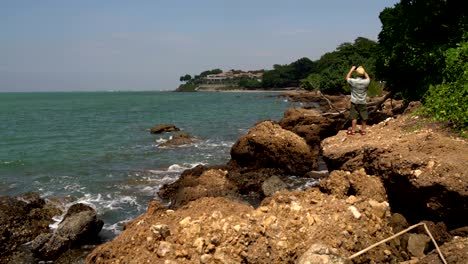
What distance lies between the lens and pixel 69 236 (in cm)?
955

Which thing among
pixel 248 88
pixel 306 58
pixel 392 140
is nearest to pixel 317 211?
pixel 392 140

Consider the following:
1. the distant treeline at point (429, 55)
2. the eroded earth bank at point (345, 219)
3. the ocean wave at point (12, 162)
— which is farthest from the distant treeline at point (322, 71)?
the ocean wave at point (12, 162)

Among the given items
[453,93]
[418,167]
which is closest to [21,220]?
[418,167]

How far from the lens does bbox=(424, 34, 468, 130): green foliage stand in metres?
9.05

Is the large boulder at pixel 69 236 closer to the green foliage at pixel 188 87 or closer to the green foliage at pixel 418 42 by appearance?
the green foliage at pixel 418 42

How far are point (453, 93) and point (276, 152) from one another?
6.68m

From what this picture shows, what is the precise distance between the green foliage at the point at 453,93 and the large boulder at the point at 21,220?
33.2 ft

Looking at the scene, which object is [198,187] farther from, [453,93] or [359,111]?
[453,93]

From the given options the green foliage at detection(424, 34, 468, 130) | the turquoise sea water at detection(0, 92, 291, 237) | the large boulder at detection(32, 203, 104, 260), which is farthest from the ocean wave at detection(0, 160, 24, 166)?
the green foliage at detection(424, 34, 468, 130)

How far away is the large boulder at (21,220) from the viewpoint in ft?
32.5

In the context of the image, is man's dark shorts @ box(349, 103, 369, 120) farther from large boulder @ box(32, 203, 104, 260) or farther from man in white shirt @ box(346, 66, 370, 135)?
large boulder @ box(32, 203, 104, 260)

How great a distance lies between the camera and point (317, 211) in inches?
256

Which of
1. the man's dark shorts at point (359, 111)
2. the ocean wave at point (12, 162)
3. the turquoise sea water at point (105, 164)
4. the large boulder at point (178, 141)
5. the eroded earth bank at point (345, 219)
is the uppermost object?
the man's dark shorts at point (359, 111)

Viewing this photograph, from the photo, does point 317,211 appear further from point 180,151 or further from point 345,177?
point 180,151
